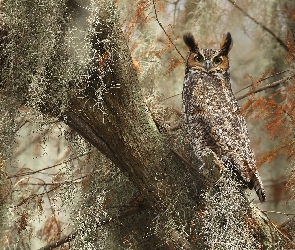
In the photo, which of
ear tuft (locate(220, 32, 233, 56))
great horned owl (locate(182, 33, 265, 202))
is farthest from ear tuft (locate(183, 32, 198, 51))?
ear tuft (locate(220, 32, 233, 56))

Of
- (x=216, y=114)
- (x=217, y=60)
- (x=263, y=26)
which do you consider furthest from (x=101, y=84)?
(x=263, y=26)

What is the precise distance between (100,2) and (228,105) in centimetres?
59

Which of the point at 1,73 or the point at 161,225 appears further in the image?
the point at 161,225

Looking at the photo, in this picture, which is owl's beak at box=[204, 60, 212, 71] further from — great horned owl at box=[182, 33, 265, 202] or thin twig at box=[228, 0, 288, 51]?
thin twig at box=[228, 0, 288, 51]

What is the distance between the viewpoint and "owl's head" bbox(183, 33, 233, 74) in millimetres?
1703

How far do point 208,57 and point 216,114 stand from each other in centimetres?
24

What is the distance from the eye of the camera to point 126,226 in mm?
1813

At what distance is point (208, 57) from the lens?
1708 mm

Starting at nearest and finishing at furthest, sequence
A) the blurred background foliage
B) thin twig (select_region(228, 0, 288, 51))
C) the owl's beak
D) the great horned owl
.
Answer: the blurred background foliage, the great horned owl, the owl's beak, thin twig (select_region(228, 0, 288, 51))

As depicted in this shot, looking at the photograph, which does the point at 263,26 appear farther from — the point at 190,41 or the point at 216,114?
the point at 216,114

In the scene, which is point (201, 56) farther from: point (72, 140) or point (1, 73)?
point (1, 73)

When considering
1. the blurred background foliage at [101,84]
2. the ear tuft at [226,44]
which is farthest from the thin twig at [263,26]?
the ear tuft at [226,44]

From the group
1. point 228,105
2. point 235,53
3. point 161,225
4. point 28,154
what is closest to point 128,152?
point 161,225

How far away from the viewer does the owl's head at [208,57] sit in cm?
170
